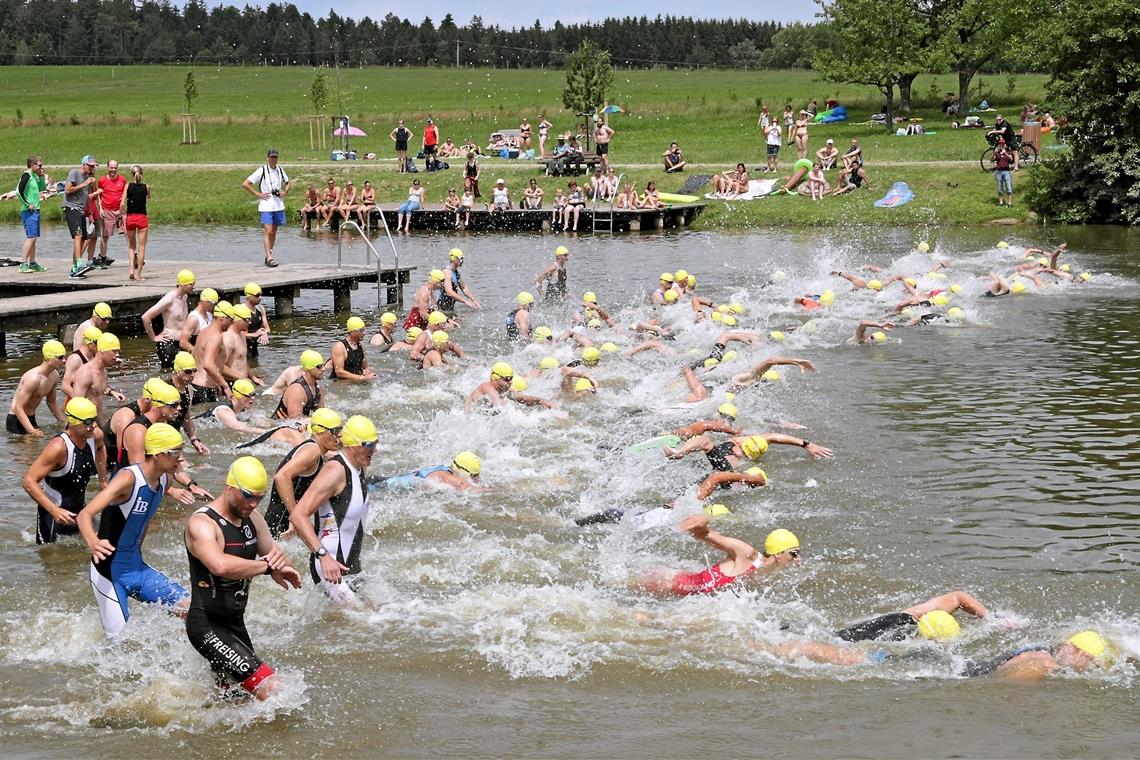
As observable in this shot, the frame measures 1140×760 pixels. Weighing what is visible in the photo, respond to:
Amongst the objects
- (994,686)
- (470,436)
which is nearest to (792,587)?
(994,686)

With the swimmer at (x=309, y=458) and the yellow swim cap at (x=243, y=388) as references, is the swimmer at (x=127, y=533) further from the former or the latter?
the yellow swim cap at (x=243, y=388)

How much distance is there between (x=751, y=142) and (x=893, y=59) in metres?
6.68

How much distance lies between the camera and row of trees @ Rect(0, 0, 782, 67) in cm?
12731

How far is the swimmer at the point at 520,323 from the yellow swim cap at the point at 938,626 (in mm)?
11874

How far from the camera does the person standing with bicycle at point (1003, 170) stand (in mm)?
34781

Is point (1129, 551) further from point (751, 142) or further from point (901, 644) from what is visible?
point (751, 142)

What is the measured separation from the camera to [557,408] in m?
15.3

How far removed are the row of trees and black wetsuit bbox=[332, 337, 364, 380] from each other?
104 meters

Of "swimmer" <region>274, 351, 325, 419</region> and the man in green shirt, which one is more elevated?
the man in green shirt

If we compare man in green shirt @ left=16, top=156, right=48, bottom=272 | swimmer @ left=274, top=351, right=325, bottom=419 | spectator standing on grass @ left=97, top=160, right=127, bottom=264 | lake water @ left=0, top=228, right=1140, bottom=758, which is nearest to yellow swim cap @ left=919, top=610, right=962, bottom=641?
lake water @ left=0, top=228, right=1140, bottom=758

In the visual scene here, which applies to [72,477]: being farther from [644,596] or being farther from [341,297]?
[341,297]

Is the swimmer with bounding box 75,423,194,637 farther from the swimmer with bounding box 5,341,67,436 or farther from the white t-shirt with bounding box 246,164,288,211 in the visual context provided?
the white t-shirt with bounding box 246,164,288,211

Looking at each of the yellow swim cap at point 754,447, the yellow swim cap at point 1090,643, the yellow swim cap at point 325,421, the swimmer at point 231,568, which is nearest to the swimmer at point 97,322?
the yellow swim cap at point 325,421

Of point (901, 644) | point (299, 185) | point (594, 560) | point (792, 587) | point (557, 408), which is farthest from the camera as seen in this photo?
point (299, 185)
